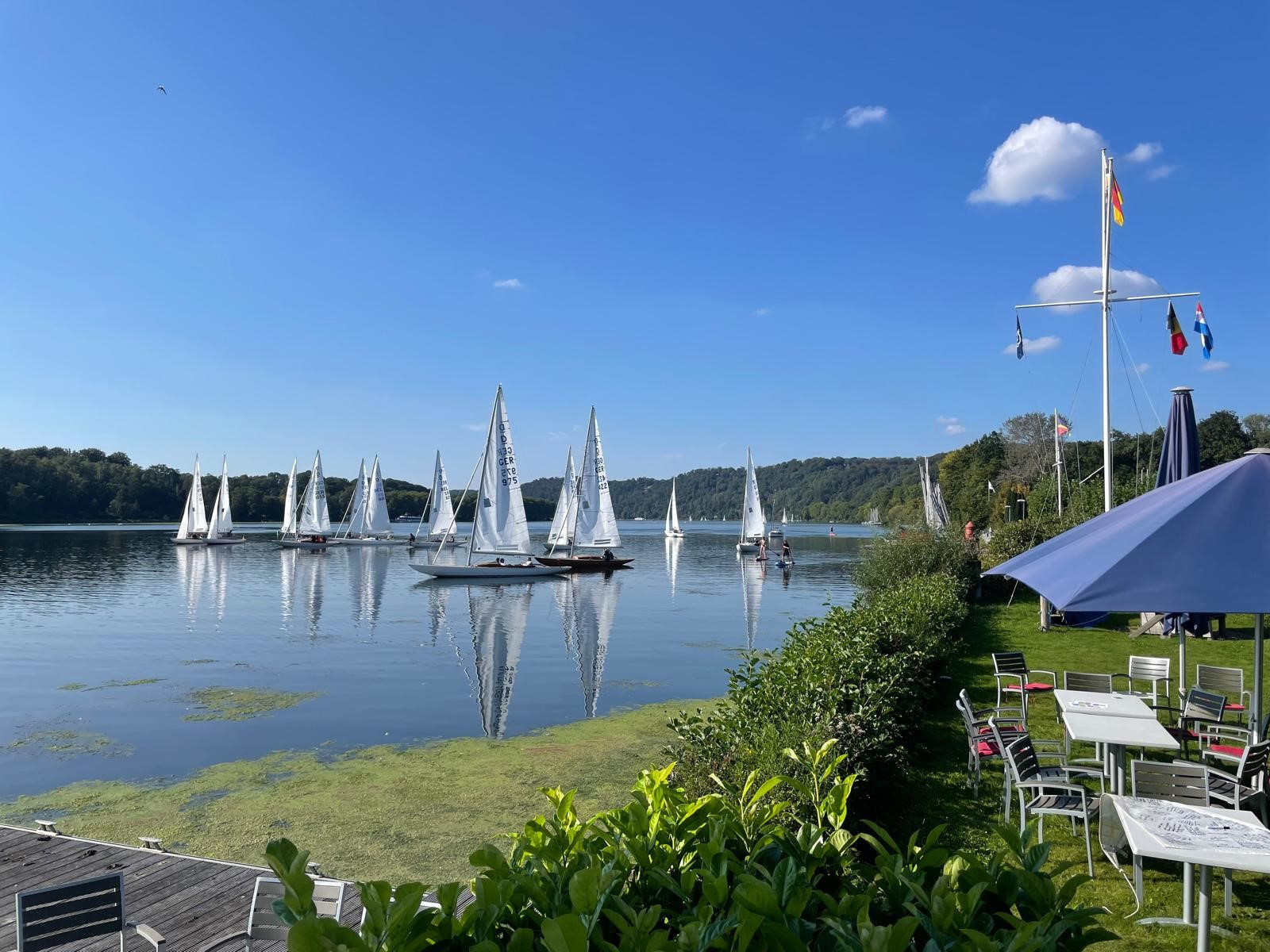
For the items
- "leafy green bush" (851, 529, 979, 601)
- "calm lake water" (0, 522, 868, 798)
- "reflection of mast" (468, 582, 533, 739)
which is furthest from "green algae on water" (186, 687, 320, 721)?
"leafy green bush" (851, 529, 979, 601)

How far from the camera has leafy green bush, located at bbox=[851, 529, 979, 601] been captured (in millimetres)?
22062

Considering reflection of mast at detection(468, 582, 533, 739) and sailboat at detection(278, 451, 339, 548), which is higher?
sailboat at detection(278, 451, 339, 548)

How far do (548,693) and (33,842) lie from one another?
34.1ft

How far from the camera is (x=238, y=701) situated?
1606 centimetres

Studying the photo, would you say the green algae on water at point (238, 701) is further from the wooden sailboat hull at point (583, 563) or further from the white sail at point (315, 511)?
the white sail at point (315, 511)

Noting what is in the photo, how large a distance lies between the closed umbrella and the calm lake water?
9520 mm

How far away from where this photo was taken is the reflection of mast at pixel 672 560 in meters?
47.0

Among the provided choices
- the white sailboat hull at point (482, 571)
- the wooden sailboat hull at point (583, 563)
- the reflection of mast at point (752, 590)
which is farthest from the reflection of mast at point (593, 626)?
the reflection of mast at point (752, 590)

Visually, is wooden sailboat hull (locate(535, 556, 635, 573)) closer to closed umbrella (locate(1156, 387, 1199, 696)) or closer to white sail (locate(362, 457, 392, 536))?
white sail (locate(362, 457, 392, 536))

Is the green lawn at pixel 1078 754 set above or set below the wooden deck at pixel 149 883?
above

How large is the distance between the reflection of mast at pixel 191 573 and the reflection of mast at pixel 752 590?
60.2 ft

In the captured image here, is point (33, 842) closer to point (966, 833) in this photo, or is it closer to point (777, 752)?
point (777, 752)

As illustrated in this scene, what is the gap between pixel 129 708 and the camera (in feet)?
50.9

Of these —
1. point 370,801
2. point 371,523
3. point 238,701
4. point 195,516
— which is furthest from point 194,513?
point 370,801
